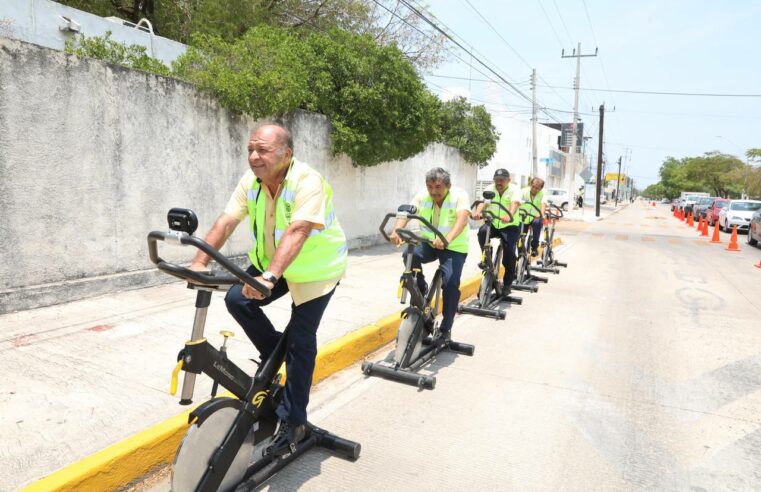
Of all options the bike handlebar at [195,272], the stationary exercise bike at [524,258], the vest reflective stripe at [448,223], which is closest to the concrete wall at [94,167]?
the vest reflective stripe at [448,223]

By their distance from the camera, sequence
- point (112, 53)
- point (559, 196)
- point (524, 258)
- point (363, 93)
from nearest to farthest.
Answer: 1. point (112, 53)
2. point (524, 258)
3. point (363, 93)
4. point (559, 196)

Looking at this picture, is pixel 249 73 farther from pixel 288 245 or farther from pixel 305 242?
pixel 288 245

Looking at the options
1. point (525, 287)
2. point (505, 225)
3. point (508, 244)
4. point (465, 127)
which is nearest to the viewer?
point (505, 225)

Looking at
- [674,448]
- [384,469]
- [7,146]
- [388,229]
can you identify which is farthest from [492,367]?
[388,229]

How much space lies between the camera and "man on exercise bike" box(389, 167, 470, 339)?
5.11 m

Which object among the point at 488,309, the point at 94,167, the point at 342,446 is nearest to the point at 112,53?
the point at 94,167

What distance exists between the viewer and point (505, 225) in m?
7.78

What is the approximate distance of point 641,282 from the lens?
10383 millimetres

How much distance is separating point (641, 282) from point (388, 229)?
229 inches

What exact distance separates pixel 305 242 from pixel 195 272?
2.65 ft

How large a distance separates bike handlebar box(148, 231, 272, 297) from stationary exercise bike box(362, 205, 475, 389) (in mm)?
2110

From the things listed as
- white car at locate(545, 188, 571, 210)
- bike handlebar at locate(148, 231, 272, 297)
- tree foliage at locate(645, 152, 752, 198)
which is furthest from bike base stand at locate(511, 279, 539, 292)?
tree foliage at locate(645, 152, 752, 198)

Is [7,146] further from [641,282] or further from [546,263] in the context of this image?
[641,282]

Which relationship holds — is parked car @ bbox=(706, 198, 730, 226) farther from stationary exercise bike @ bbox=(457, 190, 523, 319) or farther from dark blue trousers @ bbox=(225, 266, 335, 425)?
dark blue trousers @ bbox=(225, 266, 335, 425)
